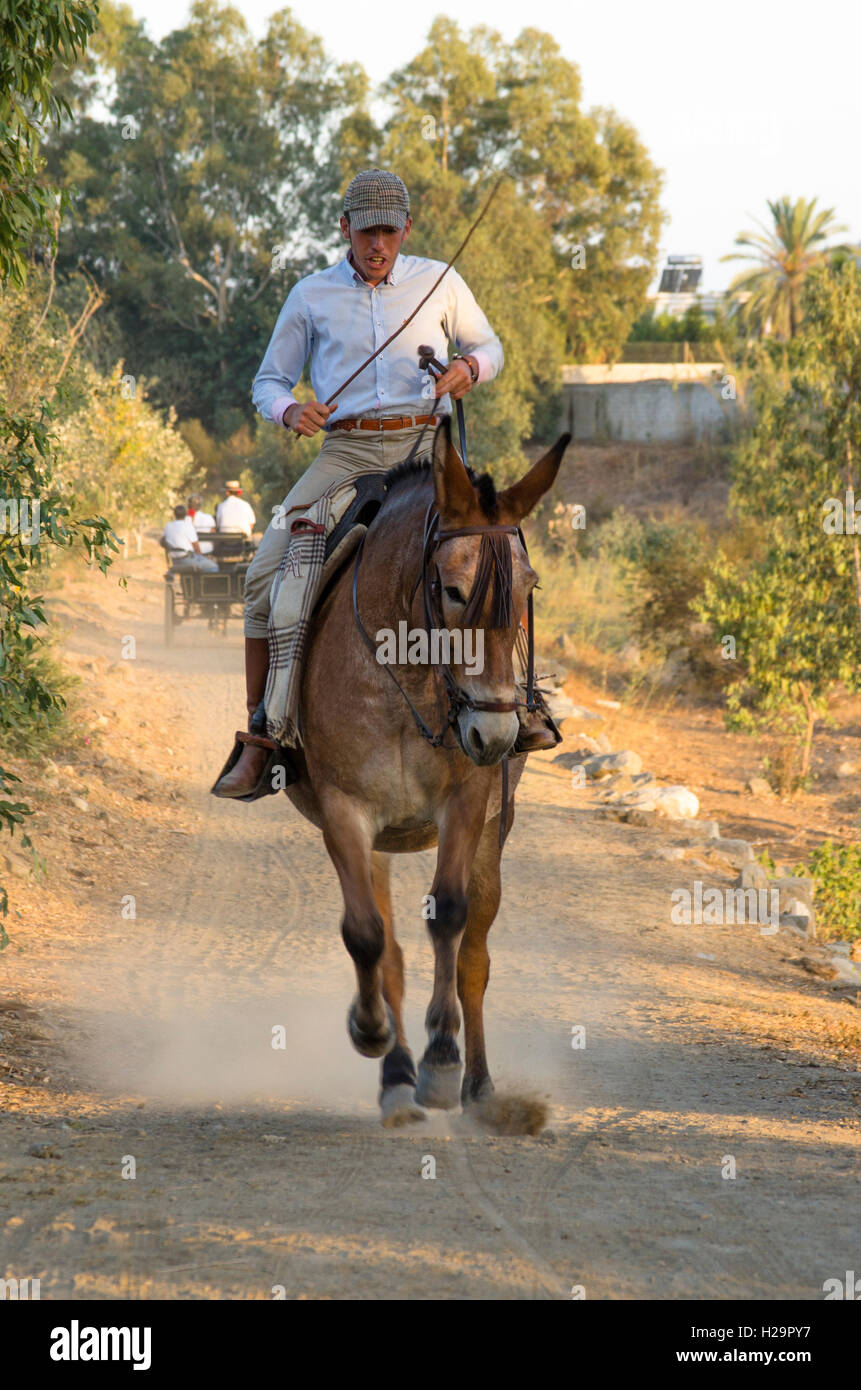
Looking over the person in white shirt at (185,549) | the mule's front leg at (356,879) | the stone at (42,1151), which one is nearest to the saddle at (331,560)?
the mule's front leg at (356,879)

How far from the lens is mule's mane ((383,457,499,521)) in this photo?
4.82 m

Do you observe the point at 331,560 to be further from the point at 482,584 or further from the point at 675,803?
the point at 675,803

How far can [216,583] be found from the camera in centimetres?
2242

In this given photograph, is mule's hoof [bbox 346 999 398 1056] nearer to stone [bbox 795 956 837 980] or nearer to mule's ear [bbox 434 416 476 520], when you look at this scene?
mule's ear [bbox 434 416 476 520]

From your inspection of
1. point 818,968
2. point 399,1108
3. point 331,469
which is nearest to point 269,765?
point 331,469

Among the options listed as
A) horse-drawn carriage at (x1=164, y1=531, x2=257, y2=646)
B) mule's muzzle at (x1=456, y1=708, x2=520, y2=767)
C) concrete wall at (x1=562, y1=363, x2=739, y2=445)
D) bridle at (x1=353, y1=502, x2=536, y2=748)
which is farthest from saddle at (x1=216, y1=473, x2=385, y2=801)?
concrete wall at (x1=562, y1=363, x2=739, y2=445)

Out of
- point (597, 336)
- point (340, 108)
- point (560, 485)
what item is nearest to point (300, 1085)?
point (560, 485)

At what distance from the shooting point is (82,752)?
42.5 ft

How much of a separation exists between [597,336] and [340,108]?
15.2 m

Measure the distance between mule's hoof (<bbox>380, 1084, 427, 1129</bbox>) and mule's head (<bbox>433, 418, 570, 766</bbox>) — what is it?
5.23 ft

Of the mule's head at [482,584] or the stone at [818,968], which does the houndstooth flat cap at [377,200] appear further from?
the stone at [818,968]

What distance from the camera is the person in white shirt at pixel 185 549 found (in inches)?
878
